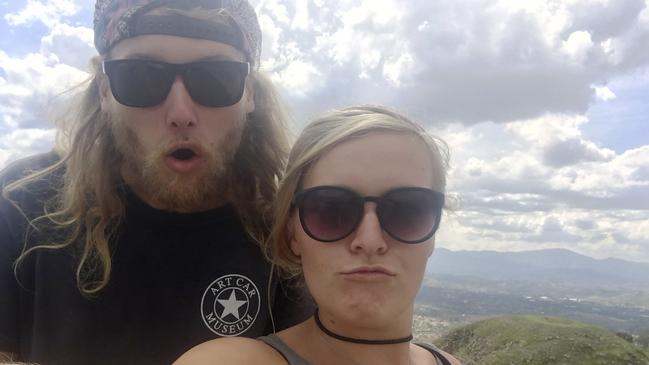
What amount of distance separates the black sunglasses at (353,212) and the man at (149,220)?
1390mm

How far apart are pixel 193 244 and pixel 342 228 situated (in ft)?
6.10

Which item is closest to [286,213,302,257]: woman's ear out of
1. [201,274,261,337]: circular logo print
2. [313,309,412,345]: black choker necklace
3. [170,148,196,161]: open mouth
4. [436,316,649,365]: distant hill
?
[313,309,412,345]: black choker necklace

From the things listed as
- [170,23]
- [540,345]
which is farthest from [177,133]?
[540,345]

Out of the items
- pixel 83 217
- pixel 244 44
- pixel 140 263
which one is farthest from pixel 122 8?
pixel 140 263

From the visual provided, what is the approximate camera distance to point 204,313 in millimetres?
4602

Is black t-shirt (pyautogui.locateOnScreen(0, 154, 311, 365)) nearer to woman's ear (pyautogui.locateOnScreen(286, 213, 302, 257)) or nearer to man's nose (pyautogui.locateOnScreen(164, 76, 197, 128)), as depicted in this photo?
man's nose (pyautogui.locateOnScreen(164, 76, 197, 128))

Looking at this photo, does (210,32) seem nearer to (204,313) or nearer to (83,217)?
(83,217)

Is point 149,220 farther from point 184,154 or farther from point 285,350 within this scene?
point 285,350

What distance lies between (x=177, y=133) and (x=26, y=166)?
1.66m

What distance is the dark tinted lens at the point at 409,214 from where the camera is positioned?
338 centimetres

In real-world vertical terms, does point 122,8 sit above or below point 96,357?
above

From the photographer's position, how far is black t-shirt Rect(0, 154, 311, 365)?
176 inches

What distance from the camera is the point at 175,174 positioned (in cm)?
444

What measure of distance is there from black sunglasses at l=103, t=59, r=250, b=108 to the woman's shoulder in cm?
198
